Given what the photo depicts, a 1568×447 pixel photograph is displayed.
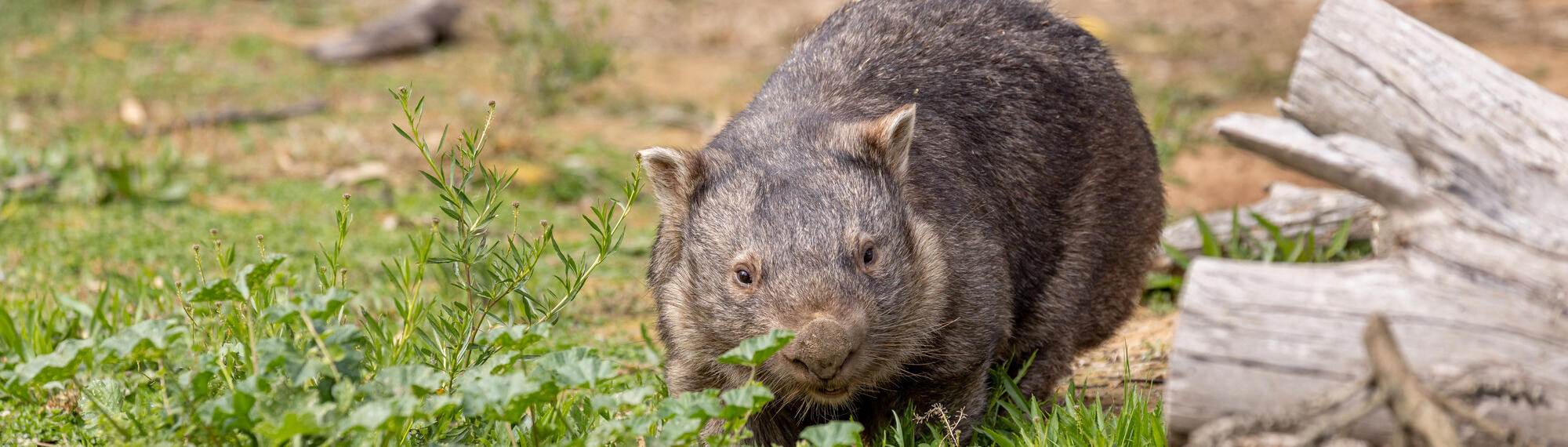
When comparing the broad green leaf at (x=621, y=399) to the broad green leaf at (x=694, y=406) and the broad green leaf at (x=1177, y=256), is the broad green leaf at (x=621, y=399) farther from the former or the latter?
the broad green leaf at (x=1177, y=256)

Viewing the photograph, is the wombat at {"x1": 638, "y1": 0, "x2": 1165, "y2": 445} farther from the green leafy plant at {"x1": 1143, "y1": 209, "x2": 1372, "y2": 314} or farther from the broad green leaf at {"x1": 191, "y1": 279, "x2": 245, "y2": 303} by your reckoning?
the broad green leaf at {"x1": 191, "y1": 279, "x2": 245, "y2": 303}

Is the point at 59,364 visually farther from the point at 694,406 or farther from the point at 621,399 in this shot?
the point at 694,406

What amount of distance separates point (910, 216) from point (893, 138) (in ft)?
A: 0.83

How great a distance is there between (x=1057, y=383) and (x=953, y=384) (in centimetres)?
80

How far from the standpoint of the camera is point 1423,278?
253cm

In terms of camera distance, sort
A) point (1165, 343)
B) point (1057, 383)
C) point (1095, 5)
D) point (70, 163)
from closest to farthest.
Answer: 1. point (1057, 383)
2. point (1165, 343)
3. point (70, 163)
4. point (1095, 5)

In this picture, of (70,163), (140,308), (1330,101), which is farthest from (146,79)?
(1330,101)

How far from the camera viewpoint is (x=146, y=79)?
36.1 feet

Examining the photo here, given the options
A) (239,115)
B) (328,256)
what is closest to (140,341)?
(328,256)

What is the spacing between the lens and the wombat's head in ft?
11.5

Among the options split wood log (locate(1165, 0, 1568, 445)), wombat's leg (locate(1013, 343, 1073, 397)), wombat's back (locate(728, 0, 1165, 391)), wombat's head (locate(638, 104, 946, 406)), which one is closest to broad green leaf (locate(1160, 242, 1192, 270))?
wombat's back (locate(728, 0, 1165, 391))

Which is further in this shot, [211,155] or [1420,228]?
[211,155]

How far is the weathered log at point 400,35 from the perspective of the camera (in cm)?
1226

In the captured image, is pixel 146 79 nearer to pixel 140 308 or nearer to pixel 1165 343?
pixel 140 308
